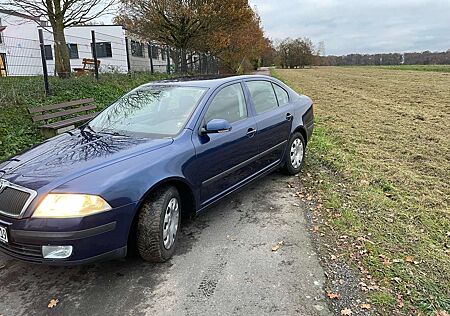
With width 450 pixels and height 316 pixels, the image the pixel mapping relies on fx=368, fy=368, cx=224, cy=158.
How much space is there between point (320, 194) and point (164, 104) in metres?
2.32

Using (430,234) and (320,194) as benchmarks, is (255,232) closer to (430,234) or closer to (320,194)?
(320,194)

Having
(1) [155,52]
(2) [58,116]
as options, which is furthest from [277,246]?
(1) [155,52]

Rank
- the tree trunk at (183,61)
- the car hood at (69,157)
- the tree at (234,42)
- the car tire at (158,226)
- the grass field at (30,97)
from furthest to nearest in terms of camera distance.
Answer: the tree trunk at (183,61), the tree at (234,42), the grass field at (30,97), the car tire at (158,226), the car hood at (69,157)

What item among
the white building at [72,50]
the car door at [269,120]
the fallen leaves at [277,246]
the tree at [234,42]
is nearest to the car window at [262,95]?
the car door at [269,120]

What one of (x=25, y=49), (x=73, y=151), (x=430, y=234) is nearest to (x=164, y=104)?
(x=73, y=151)

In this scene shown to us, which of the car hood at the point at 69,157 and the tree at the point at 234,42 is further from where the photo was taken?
the tree at the point at 234,42

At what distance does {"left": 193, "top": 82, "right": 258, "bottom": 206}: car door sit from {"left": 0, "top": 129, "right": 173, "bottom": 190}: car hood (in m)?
0.45

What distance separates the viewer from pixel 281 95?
541 cm

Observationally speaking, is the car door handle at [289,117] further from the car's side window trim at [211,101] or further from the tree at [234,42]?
the tree at [234,42]

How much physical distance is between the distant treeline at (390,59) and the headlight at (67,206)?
80545mm

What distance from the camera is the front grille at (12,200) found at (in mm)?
2724

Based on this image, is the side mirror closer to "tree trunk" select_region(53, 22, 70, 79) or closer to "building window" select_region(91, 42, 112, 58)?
"tree trunk" select_region(53, 22, 70, 79)

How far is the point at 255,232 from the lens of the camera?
12.7ft

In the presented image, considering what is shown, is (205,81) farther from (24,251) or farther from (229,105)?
(24,251)
